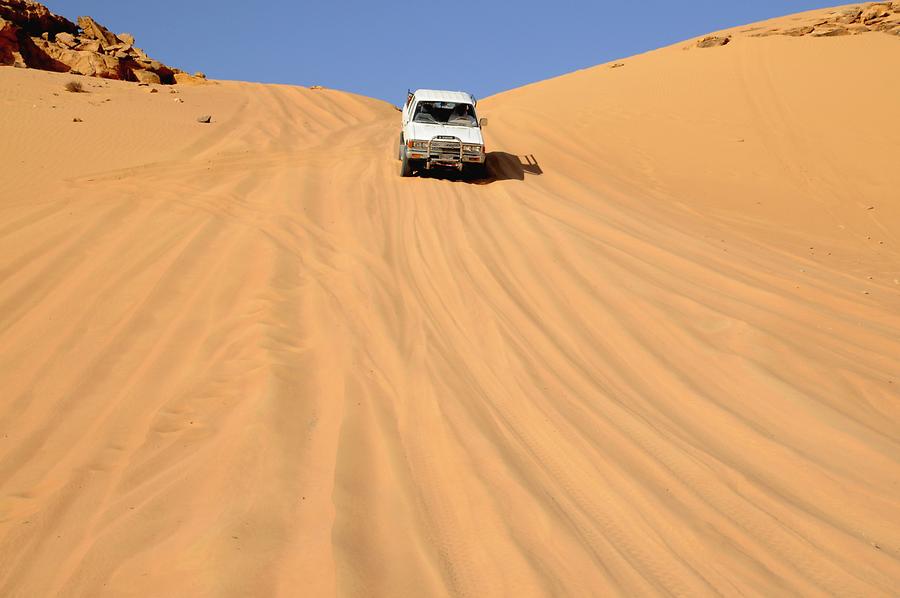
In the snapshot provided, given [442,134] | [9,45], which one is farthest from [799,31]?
[9,45]

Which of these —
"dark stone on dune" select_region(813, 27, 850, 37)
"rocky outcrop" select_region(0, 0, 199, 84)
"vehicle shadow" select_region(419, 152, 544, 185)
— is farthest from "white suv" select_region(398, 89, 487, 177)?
"dark stone on dune" select_region(813, 27, 850, 37)

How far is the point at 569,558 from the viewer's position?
3291mm

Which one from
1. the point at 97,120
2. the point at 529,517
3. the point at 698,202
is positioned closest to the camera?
the point at 529,517

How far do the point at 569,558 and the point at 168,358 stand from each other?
11.5ft

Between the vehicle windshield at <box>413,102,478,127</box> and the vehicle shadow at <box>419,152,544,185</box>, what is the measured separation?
101cm

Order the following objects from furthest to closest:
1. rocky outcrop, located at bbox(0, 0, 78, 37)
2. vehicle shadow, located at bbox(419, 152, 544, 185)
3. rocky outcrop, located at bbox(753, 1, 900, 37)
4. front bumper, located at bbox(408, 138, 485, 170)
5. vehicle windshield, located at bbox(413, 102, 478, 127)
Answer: rocky outcrop, located at bbox(753, 1, 900, 37)
rocky outcrop, located at bbox(0, 0, 78, 37)
vehicle windshield, located at bbox(413, 102, 478, 127)
vehicle shadow, located at bbox(419, 152, 544, 185)
front bumper, located at bbox(408, 138, 485, 170)

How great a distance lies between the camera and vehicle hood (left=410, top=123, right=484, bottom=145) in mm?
11672

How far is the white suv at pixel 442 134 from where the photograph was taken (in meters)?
11.6

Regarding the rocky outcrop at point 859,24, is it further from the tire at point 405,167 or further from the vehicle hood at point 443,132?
the tire at point 405,167

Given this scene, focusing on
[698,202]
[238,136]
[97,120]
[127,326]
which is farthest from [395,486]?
[97,120]

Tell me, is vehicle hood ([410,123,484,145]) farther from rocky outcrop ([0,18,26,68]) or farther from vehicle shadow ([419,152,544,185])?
rocky outcrop ([0,18,26,68])

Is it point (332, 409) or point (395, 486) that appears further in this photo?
point (332, 409)

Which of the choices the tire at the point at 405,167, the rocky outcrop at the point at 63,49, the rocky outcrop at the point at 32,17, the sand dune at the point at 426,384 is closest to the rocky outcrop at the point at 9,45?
the rocky outcrop at the point at 63,49

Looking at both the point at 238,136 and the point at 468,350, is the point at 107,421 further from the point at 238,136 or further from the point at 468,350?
the point at 238,136
